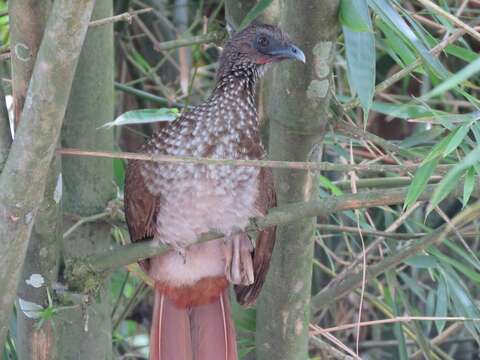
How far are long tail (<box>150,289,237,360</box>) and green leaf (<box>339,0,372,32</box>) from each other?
3.65 feet

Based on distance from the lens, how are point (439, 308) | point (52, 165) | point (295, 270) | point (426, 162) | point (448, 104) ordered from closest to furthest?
point (426, 162), point (52, 165), point (295, 270), point (439, 308), point (448, 104)

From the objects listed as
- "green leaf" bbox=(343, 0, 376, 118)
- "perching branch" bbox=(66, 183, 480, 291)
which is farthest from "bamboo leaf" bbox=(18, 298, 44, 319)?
"green leaf" bbox=(343, 0, 376, 118)

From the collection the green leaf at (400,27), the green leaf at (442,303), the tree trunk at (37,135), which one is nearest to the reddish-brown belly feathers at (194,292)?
the green leaf at (442,303)

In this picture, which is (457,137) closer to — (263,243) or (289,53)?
(289,53)

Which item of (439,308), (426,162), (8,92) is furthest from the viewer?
(8,92)

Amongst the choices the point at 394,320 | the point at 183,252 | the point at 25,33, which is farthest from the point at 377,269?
the point at 25,33

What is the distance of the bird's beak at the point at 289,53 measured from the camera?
7.39 feet

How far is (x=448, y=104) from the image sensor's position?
391 cm

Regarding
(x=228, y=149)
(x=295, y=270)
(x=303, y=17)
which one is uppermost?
(x=303, y=17)

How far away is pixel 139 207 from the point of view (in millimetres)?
2553

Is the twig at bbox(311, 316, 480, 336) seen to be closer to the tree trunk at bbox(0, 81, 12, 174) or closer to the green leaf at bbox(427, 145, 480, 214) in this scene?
the green leaf at bbox(427, 145, 480, 214)

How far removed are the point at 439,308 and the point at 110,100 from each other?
1.14m

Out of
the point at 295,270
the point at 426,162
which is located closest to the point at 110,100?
the point at 295,270

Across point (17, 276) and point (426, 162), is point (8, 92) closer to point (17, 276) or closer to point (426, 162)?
point (17, 276)
